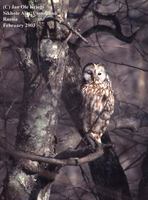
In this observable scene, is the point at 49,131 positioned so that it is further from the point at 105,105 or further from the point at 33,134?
the point at 105,105

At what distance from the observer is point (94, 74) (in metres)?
6.36

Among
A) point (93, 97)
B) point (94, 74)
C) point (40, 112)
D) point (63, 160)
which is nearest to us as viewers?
point (63, 160)

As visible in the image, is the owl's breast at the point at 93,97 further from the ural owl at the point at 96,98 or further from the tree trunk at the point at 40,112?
the tree trunk at the point at 40,112

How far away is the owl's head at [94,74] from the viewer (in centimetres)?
637

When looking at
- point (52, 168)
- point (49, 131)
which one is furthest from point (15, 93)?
point (52, 168)

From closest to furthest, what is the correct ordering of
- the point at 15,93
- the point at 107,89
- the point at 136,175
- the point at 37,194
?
1. the point at 37,194
2. the point at 107,89
3. the point at 15,93
4. the point at 136,175

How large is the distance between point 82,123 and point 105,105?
370mm

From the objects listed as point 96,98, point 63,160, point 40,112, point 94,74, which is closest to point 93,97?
point 96,98

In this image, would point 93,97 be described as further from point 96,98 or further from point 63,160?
point 63,160

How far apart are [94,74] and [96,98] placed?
266 mm

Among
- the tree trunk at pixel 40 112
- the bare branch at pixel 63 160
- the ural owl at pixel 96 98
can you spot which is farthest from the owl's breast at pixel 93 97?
the bare branch at pixel 63 160

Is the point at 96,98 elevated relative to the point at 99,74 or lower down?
lower down

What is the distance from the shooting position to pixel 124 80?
1118 cm

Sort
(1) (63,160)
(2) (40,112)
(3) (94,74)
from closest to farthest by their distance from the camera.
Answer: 1. (1) (63,160)
2. (2) (40,112)
3. (3) (94,74)
